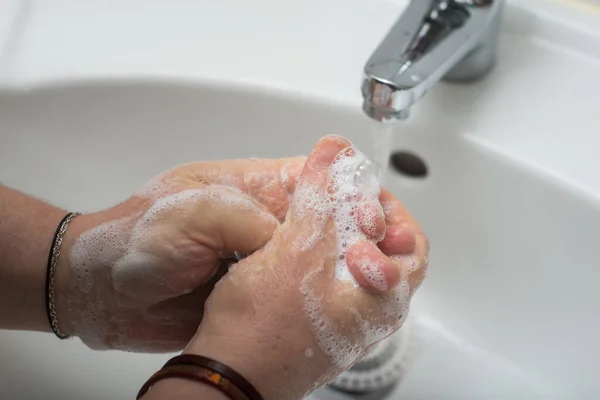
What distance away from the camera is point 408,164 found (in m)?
0.54

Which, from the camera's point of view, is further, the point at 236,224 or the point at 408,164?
the point at 408,164

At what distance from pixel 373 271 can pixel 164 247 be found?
120 millimetres

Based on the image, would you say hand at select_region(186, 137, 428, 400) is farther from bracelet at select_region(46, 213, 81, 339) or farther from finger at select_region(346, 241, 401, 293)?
bracelet at select_region(46, 213, 81, 339)

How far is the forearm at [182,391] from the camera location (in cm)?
31

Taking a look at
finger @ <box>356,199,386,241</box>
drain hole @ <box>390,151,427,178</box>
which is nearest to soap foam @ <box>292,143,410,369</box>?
finger @ <box>356,199,386,241</box>

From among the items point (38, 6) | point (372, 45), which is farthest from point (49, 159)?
point (372, 45)

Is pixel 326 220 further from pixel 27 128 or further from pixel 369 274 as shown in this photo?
pixel 27 128

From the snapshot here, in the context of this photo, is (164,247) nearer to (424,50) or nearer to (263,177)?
(263,177)

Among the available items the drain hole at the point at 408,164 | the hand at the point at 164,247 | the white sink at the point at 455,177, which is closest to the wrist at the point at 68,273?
the hand at the point at 164,247

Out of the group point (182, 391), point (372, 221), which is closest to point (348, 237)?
point (372, 221)

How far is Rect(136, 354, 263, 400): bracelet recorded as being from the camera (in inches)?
12.5

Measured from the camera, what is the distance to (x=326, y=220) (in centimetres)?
37

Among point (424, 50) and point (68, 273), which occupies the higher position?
point (424, 50)

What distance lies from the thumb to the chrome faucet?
12cm
